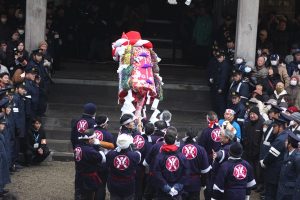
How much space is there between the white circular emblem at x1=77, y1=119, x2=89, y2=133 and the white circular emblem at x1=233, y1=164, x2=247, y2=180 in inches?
126

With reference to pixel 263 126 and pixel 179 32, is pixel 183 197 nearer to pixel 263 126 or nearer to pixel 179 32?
pixel 263 126

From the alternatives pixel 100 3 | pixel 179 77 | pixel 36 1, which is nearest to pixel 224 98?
pixel 179 77

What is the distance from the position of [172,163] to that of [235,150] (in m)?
0.91

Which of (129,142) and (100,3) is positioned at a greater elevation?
(100,3)

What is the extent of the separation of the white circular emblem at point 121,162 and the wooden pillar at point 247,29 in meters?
7.56

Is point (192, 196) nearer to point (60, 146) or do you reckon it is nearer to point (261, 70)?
point (60, 146)

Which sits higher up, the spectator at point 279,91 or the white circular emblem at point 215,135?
the spectator at point 279,91

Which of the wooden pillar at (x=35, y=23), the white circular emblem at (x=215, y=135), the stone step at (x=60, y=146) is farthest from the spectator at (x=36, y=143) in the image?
the white circular emblem at (x=215, y=135)

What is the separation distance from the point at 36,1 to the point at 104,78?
2.77 m

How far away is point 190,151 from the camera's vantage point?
11977 millimetres

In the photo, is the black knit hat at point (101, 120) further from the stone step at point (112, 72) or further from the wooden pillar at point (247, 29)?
the stone step at point (112, 72)

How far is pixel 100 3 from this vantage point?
22609mm

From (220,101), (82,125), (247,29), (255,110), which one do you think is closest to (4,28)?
(220,101)

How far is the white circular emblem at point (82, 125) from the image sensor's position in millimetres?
13336
